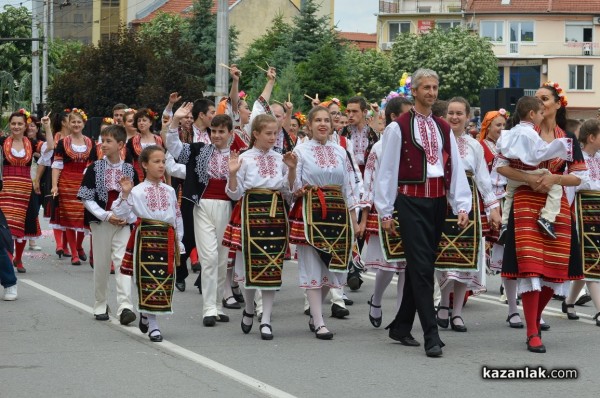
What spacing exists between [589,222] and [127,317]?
172 inches

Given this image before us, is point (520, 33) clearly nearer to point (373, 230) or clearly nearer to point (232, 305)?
point (232, 305)

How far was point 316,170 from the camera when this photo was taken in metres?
10.9

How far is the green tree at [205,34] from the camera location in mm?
63750

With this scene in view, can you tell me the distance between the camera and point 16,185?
16906 millimetres

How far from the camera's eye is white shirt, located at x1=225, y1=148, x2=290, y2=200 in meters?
11.0

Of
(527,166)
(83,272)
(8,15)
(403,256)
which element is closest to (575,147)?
(527,166)

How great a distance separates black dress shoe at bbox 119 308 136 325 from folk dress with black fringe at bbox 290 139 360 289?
1647 millimetres

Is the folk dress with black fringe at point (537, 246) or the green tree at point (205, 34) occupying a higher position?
the green tree at point (205, 34)

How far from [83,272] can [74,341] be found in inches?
238

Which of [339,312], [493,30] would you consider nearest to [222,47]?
[339,312]

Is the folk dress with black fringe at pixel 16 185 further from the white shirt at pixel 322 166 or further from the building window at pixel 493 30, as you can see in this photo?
the building window at pixel 493 30

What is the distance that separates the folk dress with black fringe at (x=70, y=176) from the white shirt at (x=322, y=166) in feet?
21.5

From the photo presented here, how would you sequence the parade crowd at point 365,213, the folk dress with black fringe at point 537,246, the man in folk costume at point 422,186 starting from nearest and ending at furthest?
the man in folk costume at point 422,186, the parade crowd at point 365,213, the folk dress with black fringe at point 537,246

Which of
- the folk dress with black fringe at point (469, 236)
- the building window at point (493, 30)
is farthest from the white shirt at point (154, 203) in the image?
the building window at point (493, 30)
